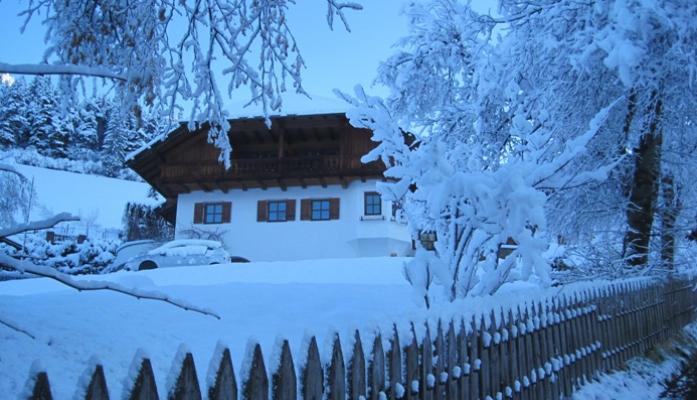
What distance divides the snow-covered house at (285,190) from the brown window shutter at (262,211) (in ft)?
0.16

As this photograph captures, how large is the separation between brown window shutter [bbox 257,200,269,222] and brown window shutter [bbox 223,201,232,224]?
4.94 ft

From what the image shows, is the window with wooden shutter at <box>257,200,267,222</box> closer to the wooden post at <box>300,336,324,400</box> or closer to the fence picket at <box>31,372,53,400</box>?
the wooden post at <box>300,336,324,400</box>

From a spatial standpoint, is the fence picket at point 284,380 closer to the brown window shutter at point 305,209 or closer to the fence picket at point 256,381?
the fence picket at point 256,381

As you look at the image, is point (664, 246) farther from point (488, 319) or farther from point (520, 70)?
point (488, 319)

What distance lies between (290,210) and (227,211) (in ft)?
10.8

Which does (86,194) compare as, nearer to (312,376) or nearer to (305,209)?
A: (305,209)

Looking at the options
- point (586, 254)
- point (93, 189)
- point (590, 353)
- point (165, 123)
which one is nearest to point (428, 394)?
point (590, 353)

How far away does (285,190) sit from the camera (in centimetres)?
2470

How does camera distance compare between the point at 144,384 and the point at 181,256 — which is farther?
the point at 181,256

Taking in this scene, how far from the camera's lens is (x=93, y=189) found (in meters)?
53.1

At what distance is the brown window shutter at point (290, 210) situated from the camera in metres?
24.5

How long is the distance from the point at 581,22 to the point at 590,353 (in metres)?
4.89

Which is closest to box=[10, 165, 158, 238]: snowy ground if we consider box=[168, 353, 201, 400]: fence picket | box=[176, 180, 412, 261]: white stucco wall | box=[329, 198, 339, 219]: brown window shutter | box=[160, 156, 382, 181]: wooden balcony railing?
box=[160, 156, 382, 181]: wooden balcony railing

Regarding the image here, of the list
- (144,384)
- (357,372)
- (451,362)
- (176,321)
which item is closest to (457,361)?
(451,362)
